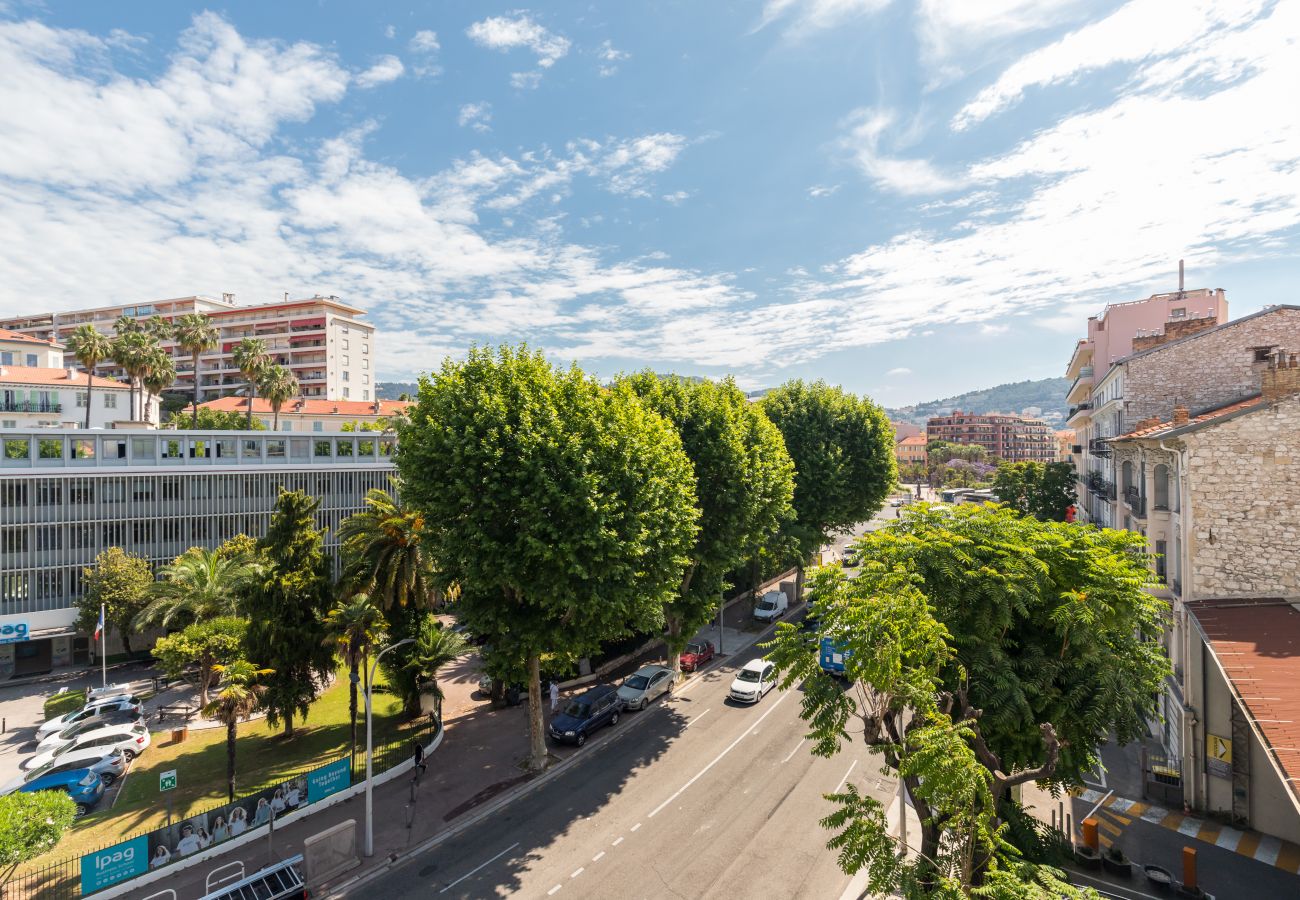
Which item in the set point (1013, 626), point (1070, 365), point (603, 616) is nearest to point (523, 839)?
point (603, 616)

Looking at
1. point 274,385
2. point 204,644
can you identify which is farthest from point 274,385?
point 204,644

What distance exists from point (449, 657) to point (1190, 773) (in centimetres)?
2927

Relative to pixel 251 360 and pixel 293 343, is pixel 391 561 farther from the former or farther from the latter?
pixel 293 343

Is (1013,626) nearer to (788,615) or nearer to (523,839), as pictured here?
(523,839)

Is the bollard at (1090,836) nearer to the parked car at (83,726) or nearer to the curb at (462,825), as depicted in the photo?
the curb at (462,825)

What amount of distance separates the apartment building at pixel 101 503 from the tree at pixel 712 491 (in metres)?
24.4

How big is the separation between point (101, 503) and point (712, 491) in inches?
Answer: 1565

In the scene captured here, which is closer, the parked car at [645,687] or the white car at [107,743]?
the white car at [107,743]

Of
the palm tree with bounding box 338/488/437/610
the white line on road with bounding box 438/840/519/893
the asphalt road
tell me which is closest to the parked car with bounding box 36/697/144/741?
the palm tree with bounding box 338/488/437/610

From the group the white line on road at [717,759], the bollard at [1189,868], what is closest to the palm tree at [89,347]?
the white line on road at [717,759]

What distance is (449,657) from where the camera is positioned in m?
29.8

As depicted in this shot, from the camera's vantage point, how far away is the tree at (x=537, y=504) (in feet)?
76.5

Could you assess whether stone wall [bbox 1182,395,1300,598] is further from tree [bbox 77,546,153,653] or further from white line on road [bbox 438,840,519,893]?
tree [bbox 77,546,153,653]

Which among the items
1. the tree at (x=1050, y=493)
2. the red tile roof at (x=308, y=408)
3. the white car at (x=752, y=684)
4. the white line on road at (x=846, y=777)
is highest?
the red tile roof at (x=308, y=408)
